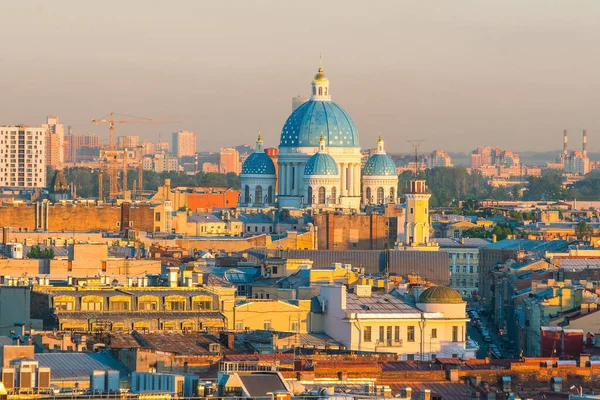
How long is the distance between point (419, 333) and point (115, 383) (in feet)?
69.4

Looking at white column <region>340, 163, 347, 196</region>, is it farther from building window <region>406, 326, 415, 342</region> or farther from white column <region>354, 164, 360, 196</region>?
building window <region>406, 326, 415, 342</region>

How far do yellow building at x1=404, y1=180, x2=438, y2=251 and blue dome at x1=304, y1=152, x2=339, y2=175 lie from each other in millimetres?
26128

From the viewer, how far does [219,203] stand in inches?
7825

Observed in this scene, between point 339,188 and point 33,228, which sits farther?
point 339,188

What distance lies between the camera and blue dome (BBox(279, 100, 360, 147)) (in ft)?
512

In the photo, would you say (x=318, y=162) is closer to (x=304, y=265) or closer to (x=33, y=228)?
(x=33, y=228)

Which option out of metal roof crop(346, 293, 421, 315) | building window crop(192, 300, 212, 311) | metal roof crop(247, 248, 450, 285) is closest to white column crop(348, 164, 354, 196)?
metal roof crop(247, 248, 450, 285)

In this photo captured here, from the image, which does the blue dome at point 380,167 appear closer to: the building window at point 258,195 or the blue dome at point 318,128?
the blue dome at point 318,128

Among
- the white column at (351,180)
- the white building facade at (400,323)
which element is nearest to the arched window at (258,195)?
the white column at (351,180)

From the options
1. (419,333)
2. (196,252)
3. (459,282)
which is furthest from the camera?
(459,282)

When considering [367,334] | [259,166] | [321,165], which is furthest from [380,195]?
[367,334]

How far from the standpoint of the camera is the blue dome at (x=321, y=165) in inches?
5856

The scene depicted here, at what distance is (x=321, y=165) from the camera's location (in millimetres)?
148875

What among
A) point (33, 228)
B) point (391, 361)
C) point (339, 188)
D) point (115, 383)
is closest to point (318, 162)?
point (339, 188)
